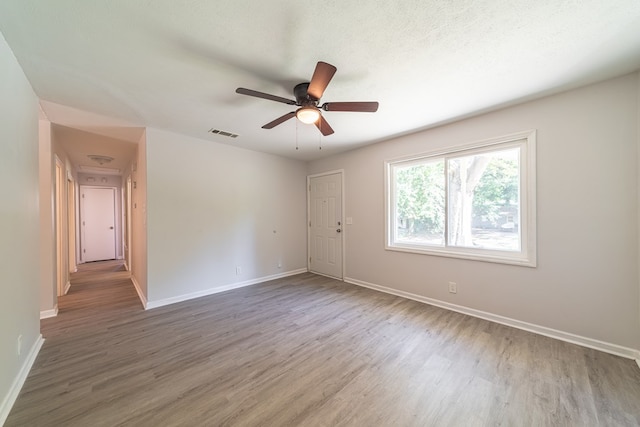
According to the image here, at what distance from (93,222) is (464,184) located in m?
8.58

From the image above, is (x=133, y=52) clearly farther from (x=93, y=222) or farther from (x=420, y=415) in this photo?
(x=93, y=222)

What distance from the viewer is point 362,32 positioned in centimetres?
151

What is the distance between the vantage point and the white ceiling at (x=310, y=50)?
1.35 metres

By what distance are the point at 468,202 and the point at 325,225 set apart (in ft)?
8.19

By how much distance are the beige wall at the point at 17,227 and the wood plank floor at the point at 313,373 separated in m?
0.23

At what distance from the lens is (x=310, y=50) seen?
166 cm

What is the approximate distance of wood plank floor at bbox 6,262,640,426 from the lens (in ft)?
4.82

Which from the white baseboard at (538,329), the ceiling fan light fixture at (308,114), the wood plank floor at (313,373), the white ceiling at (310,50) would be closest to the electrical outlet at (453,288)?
the white baseboard at (538,329)

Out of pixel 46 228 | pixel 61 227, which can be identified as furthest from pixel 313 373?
pixel 61 227

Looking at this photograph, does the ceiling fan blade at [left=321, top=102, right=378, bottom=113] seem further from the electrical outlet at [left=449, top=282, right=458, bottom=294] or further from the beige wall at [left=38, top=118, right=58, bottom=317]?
the beige wall at [left=38, top=118, right=58, bottom=317]

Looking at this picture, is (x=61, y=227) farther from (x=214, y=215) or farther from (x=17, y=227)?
(x=17, y=227)

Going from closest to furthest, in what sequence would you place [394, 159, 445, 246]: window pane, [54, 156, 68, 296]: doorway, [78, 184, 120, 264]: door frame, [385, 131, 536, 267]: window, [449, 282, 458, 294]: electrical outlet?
[385, 131, 536, 267]: window → [449, 282, 458, 294]: electrical outlet → [394, 159, 445, 246]: window pane → [54, 156, 68, 296]: doorway → [78, 184, 120, 264]: door frame

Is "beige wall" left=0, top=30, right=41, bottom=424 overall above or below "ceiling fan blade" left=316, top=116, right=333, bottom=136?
below

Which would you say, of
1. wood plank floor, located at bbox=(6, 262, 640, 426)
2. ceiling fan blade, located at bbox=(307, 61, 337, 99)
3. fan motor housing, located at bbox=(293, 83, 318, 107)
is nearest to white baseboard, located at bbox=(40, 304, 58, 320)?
wood plank floor, located at bbox=(6, 262, 640, 426)
